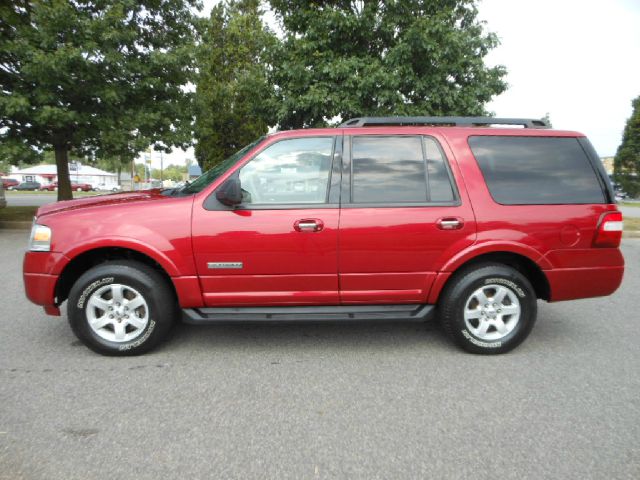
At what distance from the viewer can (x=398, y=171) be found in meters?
3.43

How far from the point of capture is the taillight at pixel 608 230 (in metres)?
3.40

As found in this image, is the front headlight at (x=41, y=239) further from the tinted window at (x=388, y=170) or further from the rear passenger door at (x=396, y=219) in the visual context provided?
the tinted window at (x=388, y=170)

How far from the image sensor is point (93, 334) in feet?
10.9

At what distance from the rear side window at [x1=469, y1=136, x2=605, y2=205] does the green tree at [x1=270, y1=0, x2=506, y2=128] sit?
7.63 metres

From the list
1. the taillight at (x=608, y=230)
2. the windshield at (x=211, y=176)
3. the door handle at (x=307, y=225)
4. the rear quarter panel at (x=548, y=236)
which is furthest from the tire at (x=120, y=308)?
the taillight at (x=608, y=230)

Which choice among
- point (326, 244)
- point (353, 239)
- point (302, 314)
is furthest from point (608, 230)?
point (302, 314)

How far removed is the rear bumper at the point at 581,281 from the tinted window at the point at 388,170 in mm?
1259

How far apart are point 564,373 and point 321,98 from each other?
30.4 feet

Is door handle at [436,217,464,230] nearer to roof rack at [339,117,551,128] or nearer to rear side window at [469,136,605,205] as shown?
rear side window at [469,136,605,205]

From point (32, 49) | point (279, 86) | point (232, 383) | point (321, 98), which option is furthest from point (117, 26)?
point (232, 383)

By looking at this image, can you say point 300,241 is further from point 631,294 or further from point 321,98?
point 321,98

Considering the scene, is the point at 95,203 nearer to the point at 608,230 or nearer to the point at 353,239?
the point at 353,239

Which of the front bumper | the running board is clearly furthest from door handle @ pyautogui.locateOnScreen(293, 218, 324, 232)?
the front bumper

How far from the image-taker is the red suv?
3.25 meters
